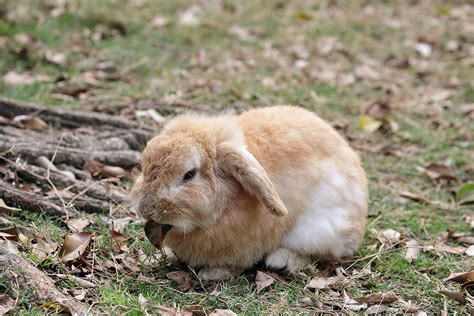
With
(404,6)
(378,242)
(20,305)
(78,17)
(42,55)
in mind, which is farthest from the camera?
(404,6)

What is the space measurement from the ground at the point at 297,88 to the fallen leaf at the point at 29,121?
73 cm

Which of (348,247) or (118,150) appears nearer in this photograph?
(348,247)

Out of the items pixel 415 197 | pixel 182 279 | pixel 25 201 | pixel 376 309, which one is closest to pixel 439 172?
pixel 415 197

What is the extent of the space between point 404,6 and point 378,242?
6557 millimetres

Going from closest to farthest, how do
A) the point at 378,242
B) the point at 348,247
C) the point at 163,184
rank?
1. the point at 163,184
2. the point at 348,247
3. the point at 378,242

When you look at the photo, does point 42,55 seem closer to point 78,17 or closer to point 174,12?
point 78,17

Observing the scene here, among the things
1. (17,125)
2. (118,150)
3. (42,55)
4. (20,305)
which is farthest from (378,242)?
(42,55)

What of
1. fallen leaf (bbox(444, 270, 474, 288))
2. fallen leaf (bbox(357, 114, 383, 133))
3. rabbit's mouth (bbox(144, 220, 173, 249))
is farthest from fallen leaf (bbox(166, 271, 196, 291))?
fallen leaf (bbox(357, 114, 383, 133))

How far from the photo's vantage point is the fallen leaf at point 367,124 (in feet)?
22.0

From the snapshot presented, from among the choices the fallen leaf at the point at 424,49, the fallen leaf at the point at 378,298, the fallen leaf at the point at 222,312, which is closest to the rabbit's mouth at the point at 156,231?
the fallen leaf at the point at 222,312

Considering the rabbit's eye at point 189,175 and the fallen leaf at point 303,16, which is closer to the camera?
the rabbit's eye at point 189,175

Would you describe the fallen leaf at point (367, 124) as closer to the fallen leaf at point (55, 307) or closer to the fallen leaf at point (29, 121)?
the fallen leaf at point (29, 121)

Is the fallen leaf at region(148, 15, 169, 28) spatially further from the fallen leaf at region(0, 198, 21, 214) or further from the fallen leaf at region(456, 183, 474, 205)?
the fallen leaf at region(0, 198, 21, 214)

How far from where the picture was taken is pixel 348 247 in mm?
4223
